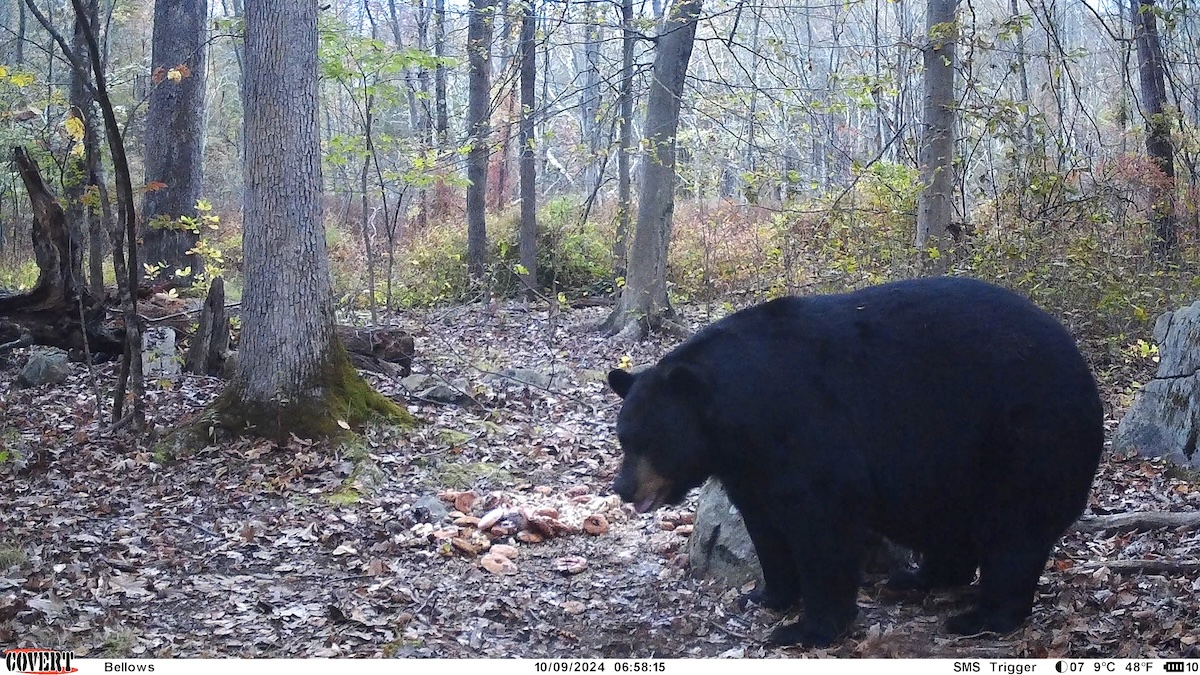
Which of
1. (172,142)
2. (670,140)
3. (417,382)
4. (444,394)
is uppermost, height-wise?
(172,142)

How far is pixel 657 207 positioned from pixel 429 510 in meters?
8.27

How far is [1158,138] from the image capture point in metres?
14.6

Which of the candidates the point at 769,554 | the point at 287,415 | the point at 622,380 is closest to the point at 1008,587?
the point at 769,554

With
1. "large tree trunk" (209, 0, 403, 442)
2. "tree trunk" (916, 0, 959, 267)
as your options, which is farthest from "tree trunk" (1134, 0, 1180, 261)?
"large tree trunk" (209, 0, 403, 442)

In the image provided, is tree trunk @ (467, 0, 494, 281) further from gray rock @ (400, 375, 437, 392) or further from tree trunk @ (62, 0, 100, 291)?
tree trunk @ (62, 0, 100, 291)

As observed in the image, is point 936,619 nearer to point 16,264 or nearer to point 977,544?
point 977,544

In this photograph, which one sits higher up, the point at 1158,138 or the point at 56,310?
the point at 1158,138

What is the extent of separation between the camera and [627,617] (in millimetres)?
5797

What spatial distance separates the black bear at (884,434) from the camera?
16.4 ft

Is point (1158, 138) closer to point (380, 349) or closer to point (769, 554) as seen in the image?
point (380, 349)

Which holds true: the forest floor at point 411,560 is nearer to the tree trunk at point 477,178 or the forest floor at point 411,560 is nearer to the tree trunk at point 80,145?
the tree trunk at point 80,145

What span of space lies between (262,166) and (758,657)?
601 centimetres
